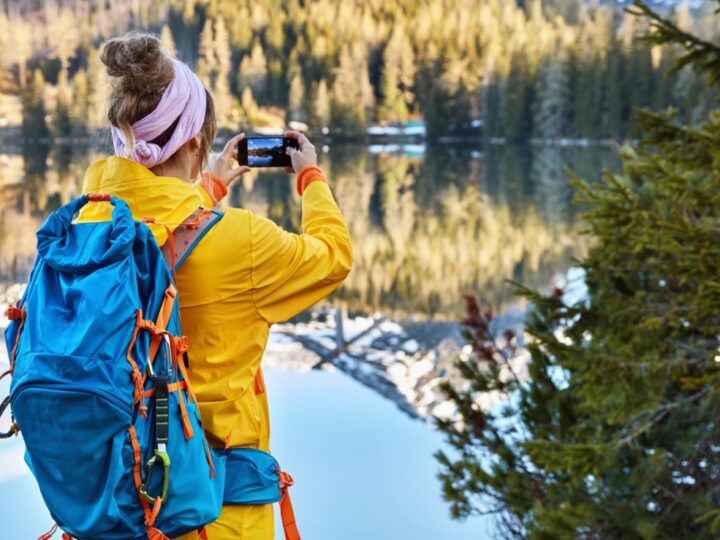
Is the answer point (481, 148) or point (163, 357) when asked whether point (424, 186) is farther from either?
point (163, 357)

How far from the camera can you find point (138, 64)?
4.66 feet

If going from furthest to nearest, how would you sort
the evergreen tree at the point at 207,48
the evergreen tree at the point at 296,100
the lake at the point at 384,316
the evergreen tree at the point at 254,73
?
the evergreen tree at the point at 207,48
the evergreen tree at the point at 254,73
the evergreen tree at the point at 296,100
the lake at the point at 384,316

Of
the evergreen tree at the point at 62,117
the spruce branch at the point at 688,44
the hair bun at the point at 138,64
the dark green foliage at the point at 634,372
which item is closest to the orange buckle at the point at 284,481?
the hair bun at the point at 138,64

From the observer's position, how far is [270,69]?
7988 cm

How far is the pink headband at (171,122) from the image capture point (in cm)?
144

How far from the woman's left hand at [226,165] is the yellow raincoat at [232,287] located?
21cm

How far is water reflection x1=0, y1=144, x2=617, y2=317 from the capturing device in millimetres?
21422

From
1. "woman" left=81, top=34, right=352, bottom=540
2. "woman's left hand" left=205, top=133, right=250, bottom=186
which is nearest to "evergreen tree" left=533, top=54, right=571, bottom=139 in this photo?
"woman's left hand" left=205, top=133, right=250, bottom=186

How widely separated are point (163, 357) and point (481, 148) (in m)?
69.4

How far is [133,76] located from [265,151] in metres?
0.35

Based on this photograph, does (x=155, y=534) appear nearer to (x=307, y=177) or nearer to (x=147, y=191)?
(x=147, y=191)

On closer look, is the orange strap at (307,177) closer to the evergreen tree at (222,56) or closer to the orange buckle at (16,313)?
the orange buckle at (16,313)

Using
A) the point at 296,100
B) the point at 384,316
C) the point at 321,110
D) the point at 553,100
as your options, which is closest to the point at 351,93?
the point at 321,110

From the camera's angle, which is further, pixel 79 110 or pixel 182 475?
pixel 79 110
